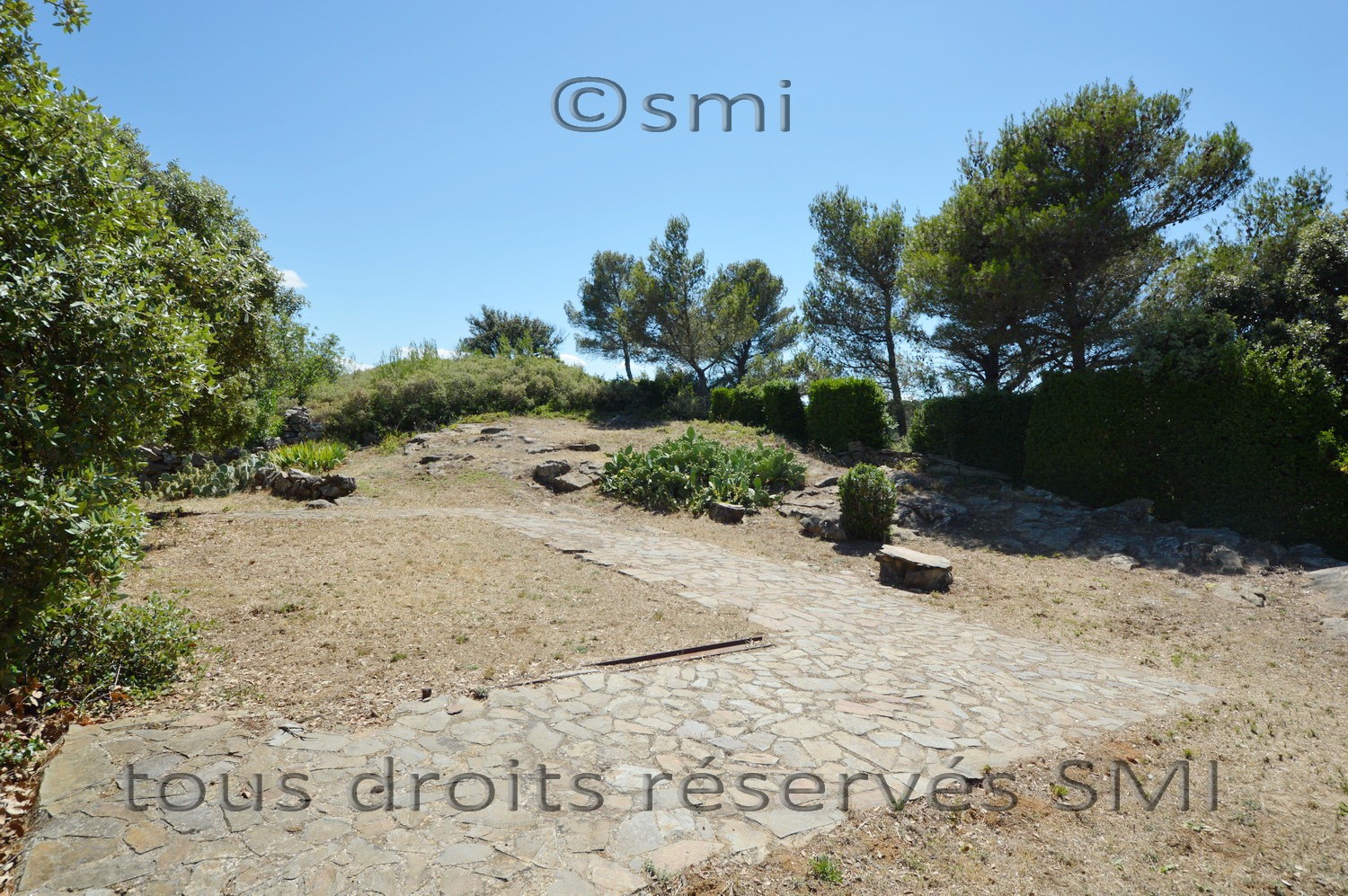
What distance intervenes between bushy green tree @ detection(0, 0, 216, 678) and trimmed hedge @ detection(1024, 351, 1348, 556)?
1251 centimetres

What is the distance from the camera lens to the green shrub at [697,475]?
12164 millimetres

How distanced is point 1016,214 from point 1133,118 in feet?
9.32

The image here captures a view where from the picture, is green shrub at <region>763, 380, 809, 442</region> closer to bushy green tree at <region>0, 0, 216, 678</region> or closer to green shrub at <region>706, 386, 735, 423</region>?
green shrub at <region>706, 386, 735, 423</region>

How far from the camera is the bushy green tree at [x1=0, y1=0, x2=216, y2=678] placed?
12.3 feet

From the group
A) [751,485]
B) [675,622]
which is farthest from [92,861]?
[751,485]

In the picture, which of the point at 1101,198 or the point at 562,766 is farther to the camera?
the point at 1101,198

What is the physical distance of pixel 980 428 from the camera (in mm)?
14758

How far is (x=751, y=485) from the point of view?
41.7ft

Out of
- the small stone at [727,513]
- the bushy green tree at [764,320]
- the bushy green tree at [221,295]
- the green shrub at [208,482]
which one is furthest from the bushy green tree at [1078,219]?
the bushy green tree at [764,320]

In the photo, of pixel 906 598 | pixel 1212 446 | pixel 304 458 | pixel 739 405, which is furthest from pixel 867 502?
pixel 739 405

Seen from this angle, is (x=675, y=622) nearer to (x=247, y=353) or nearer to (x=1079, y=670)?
(x=1079, y=670)

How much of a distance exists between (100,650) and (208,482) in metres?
9.33

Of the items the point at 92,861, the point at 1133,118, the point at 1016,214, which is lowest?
the point at 92,861

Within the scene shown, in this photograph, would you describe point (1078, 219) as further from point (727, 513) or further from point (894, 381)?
point (894, 381)
